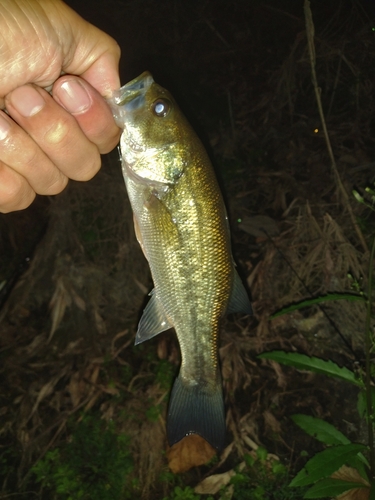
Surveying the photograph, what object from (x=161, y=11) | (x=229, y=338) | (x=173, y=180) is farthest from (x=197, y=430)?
(x=161, y=11)

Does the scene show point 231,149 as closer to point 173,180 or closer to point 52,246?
point 52,246

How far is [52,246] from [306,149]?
345 cm

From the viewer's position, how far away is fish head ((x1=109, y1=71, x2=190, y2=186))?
1.98m

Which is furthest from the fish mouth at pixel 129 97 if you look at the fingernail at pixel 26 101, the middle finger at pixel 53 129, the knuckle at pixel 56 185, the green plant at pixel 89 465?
the green plant at pixel 89 465

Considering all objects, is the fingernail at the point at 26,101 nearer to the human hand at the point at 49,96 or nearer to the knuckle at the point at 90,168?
the human hand at the point at 49,96

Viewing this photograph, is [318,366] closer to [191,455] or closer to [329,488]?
[329,488]

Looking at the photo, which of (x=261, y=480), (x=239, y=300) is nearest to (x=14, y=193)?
(x=239, y=300)

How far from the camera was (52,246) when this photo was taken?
5.05m

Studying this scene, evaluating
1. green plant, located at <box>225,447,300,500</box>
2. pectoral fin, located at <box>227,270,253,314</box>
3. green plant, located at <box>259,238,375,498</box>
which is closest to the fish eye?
pectoral fin, located at <box>227,270,253,314</box>

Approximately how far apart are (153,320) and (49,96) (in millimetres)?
1285

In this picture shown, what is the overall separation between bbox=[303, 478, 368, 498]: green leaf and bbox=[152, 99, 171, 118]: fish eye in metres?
2.47

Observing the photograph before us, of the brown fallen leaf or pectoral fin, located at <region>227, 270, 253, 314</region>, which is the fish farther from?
the brown fallen leaf

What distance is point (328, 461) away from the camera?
247 centimetres

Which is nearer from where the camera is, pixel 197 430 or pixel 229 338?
pixel 197 430
